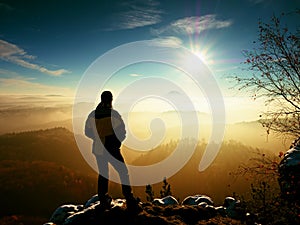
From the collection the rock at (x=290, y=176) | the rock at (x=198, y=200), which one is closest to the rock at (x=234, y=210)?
the rock at (x=198, y=200)

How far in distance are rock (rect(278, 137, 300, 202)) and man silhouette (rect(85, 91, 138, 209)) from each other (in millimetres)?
7019

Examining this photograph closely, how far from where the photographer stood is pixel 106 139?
7750mm

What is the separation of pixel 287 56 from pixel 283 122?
263 cm

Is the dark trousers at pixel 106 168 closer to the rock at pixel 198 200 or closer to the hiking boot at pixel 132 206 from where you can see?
the hiking boot at pixel 132 206

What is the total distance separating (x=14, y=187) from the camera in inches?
6206

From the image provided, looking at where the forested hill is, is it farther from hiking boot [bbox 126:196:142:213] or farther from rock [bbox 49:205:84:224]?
hiking boot [bbox 126:196:142:213]

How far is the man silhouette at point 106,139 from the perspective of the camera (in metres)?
7.74

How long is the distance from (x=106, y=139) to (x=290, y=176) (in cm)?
865

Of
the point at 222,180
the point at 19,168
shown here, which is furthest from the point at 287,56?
the point at 19,168

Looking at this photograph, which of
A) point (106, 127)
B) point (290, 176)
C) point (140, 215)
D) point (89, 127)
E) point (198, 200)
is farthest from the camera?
point (198, 200)

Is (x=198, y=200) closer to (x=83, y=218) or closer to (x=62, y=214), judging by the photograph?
(x=62, y=214)

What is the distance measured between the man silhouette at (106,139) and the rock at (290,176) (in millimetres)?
7019

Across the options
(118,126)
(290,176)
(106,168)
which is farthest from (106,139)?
(290,176)

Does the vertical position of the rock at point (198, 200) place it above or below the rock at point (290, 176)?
below
